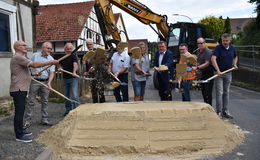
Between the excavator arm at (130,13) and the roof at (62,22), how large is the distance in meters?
9.77

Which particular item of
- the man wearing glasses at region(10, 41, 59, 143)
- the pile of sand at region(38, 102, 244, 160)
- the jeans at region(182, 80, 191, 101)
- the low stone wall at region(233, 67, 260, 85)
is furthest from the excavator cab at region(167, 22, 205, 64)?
the man wearing glasses at region(10, 41, 59, 143)

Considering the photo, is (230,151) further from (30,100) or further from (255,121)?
(30,100)

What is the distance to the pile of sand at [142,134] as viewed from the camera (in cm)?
410

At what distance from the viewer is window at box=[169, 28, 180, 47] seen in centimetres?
1220

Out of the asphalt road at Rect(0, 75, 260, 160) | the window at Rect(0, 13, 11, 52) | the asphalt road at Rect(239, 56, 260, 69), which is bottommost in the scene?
the asphalt road at Rect(0, 75, 260, 160)

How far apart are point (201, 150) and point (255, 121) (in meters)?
2.51

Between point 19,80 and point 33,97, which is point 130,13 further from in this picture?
point 19,80

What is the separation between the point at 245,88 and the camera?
44.3ft

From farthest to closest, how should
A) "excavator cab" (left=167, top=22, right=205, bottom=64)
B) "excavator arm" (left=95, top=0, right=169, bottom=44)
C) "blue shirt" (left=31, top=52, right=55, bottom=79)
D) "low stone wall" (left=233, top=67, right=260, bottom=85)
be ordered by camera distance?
"low stone wall" (left=233, top=67, right=260, bottom=85)
"excavator cab" (left=167, top=22, right=205, bottom=64)
"excavator arm" (left=95, top=0, right=169, bottom=44)
"blue shirt" (left=31, top=52, right=55, bottom=79)

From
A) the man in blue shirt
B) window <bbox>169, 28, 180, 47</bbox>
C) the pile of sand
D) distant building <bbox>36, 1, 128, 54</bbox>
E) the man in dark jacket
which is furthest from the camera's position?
distant building <bbox>36, 1, 128, 54</bbox>

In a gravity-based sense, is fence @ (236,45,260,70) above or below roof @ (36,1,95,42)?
below

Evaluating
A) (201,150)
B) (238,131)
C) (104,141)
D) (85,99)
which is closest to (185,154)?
(201,150)

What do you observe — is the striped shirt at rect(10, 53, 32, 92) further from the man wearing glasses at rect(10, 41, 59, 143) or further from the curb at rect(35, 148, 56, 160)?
the curb at rect(35, 148, 56, 160)

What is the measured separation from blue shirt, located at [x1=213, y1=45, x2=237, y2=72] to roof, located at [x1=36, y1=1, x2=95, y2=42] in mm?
15923
